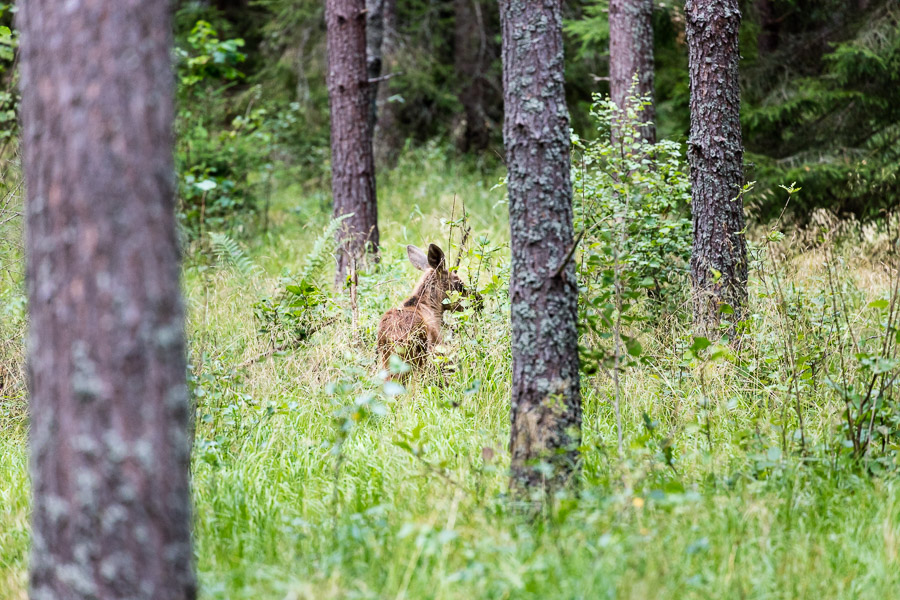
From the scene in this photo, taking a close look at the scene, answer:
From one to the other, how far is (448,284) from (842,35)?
26.7 feet

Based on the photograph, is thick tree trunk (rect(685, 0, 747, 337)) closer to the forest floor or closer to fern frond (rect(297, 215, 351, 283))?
the forest floor

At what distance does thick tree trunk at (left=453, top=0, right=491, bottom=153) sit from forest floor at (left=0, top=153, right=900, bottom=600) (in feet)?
35.2

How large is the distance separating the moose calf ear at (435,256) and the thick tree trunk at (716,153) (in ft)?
6.56

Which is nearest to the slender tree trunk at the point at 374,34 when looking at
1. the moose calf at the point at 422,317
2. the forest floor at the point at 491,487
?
the moose calf at the point at 422,317

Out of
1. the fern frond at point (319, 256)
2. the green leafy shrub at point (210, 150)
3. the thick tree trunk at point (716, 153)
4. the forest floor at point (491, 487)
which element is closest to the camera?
the forest floor at point (491, 487)

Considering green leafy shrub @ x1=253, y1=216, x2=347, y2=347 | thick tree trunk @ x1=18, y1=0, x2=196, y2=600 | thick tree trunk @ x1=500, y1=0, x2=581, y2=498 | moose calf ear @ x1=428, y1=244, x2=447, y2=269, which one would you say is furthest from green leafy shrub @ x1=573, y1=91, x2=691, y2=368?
thick tree trunk @ x1=18, y1=0, x2=196, y2=600

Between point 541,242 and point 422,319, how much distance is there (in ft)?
8.65

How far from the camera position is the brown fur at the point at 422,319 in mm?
6090

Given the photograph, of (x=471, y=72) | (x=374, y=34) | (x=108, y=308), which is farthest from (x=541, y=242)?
(x=471, y=72)

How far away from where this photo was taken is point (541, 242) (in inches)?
150

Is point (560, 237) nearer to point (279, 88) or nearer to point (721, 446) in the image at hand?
point (721, 446)

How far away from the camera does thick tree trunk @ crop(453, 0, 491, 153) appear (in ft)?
54.3

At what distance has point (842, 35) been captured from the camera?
11.3 m

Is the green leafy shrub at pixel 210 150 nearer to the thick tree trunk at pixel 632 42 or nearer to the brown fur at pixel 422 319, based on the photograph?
the thick tree trunk at pixel 632 42
